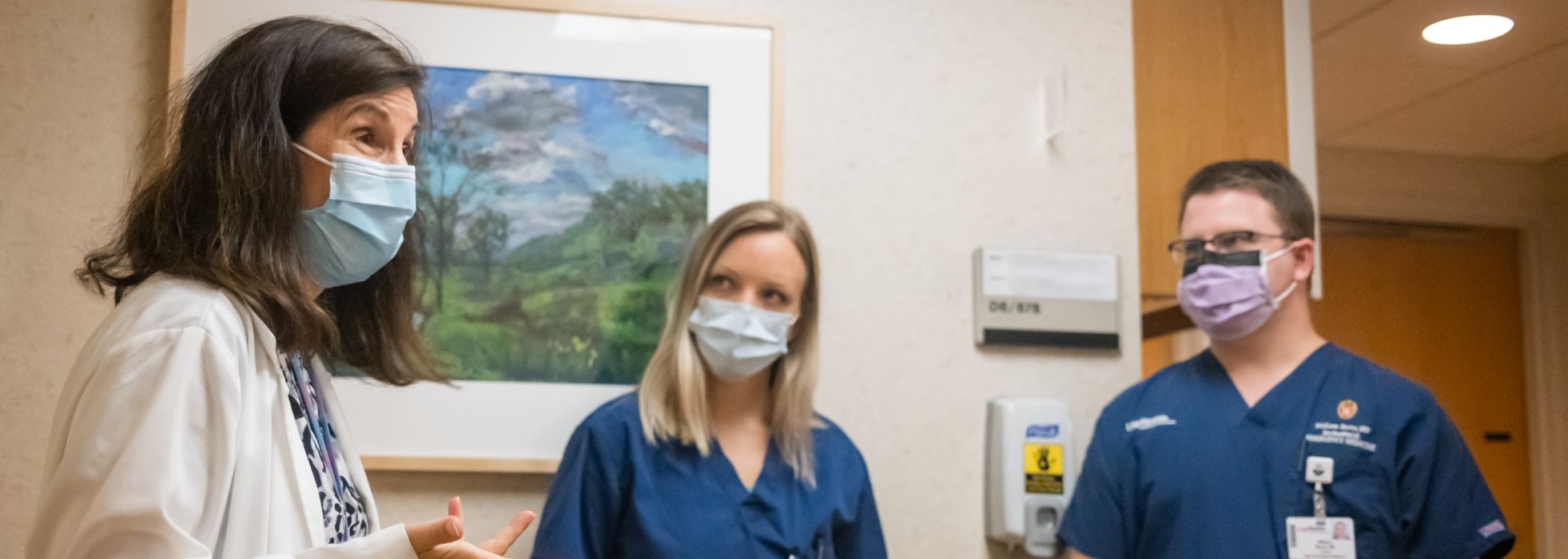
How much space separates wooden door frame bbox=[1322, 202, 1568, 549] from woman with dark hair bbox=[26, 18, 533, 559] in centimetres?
400

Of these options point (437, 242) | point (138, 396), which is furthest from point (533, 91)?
point (138, 396)

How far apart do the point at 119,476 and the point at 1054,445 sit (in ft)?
5.11

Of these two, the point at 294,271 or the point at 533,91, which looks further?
the point at 533,91

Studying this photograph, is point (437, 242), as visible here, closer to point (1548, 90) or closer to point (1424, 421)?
point (1424, 421)

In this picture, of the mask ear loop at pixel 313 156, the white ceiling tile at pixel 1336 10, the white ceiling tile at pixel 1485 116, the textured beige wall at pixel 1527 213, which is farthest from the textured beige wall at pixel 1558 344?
the mask ear loop at pixel 313 156

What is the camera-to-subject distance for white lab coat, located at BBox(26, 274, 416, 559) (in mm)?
905

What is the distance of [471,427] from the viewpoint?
6.34 ft

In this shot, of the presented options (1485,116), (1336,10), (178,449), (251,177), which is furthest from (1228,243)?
(1485,116)

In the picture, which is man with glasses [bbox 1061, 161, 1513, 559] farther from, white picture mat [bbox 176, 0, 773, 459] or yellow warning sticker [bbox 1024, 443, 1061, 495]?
white picture mat [bbox 176, 0, 773, 459]

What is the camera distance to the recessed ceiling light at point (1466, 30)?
3195 mm

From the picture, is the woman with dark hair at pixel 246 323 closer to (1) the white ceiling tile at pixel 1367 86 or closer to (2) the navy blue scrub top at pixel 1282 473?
(2) the navy blue scrub top at pixel 1282 473

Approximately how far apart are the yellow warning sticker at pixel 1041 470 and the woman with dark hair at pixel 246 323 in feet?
3.86

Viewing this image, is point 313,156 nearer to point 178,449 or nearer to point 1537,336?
point 178,449

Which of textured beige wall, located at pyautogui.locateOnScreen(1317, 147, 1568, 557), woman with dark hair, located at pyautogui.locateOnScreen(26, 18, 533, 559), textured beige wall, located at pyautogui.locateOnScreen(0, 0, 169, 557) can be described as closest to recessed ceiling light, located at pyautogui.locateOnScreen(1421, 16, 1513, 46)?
textured beige wall, located at pyautogui.locateOnScreen(1317, 147, 1568, 557)
